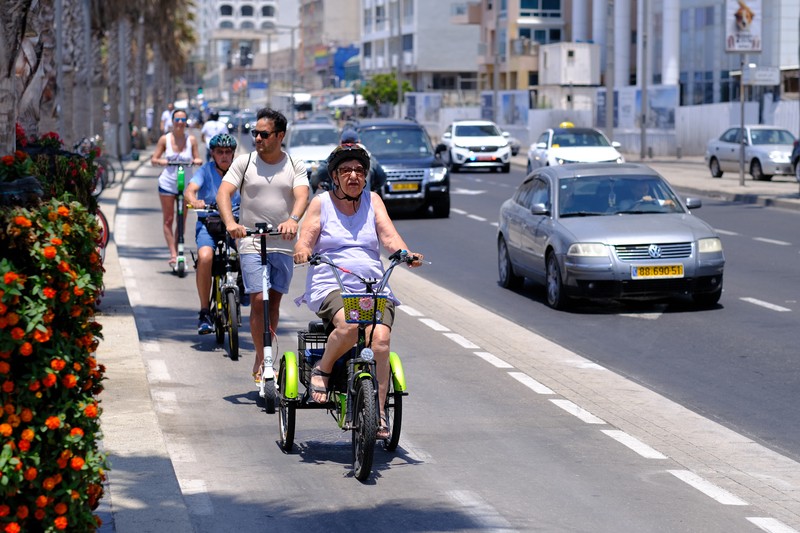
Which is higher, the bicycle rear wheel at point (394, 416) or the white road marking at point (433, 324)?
the bicycle rear wheel at point (394, 416)

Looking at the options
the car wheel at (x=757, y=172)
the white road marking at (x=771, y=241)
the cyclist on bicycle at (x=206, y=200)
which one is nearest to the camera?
the cyclist on bicycle at (x=206, y=200)

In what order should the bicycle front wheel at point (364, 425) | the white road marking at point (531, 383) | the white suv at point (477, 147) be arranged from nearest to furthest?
1. the bicycle front wheel at point (364, 425)
2. the white road marking at point (531, 383)
3. the white suv at point (477, 147)

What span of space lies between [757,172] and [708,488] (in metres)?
34.7

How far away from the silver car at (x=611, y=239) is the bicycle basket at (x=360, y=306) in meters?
7.22

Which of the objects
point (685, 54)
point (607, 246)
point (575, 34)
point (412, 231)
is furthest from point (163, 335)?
point (575, 34)

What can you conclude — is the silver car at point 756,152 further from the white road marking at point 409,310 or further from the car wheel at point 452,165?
the white road marking at point 409,310

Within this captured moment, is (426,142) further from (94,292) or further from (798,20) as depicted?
(798,20)

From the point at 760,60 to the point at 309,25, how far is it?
128 metres

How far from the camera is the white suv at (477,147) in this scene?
4816 centimetres

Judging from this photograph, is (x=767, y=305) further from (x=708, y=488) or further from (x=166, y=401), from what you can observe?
(x=708, y=488)

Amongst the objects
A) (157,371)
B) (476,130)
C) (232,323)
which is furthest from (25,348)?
(476,130)

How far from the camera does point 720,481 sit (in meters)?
7.85

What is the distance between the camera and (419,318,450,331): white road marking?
13.9 meters

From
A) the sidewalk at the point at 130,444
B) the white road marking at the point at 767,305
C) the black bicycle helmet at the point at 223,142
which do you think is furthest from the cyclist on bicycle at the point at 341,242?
the white road marking at the point at 767,305
